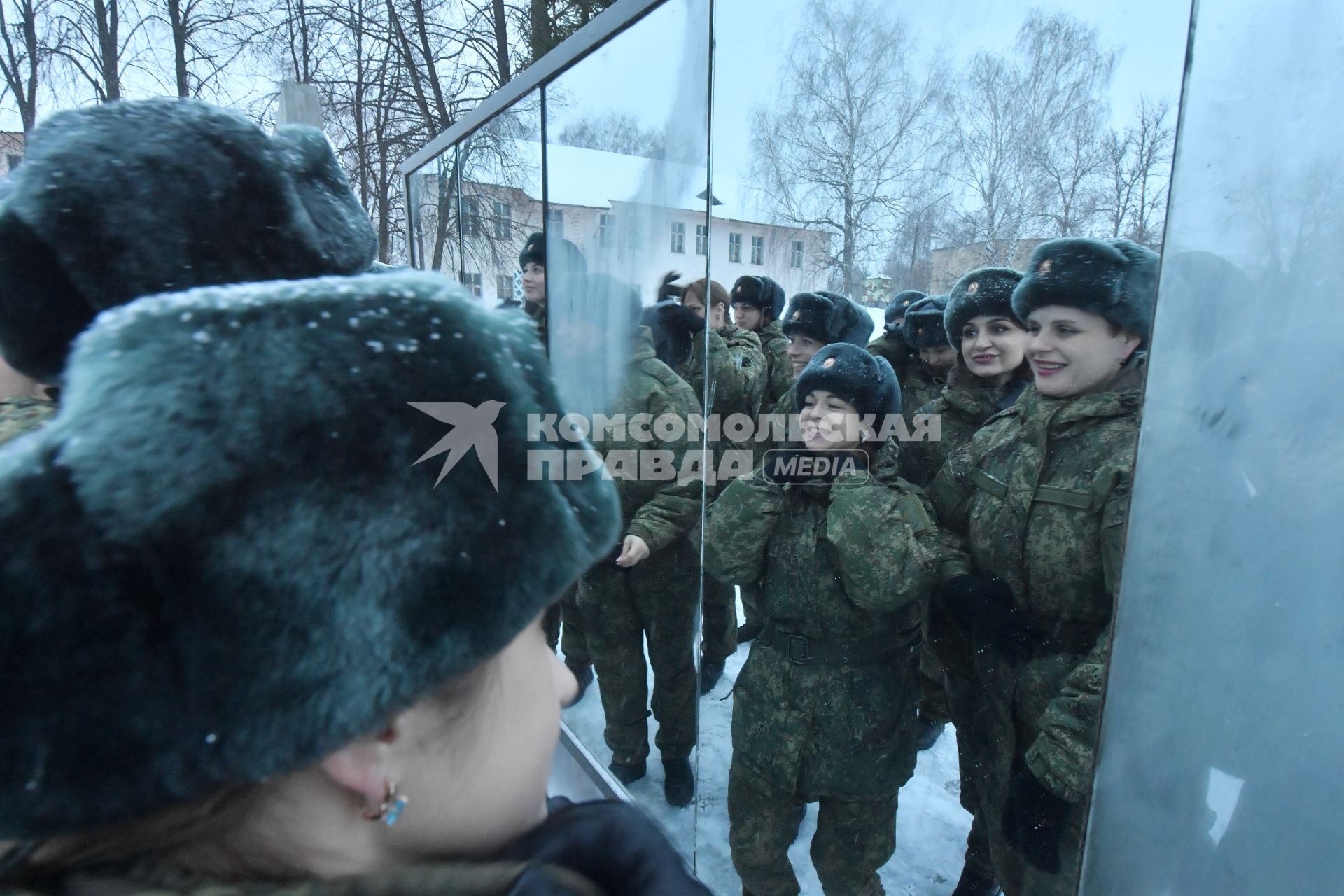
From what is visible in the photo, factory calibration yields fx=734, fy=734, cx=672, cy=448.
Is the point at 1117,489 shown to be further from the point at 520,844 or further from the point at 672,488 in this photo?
the point at 672,488

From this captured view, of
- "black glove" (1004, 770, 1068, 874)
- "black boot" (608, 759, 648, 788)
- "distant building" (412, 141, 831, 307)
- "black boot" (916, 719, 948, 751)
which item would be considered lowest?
"black boot" (608, 759, 648, 788)

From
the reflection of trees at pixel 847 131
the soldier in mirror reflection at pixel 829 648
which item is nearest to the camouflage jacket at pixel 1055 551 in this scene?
the soldier in mirror reflection at pixel 829 648

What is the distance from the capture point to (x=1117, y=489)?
4.83 ft

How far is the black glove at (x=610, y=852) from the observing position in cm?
66

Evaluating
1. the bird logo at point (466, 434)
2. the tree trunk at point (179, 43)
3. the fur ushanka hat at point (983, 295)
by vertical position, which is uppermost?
the tree trunk at point (179, 43)

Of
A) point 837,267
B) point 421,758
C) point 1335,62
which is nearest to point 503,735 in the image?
point 421,758

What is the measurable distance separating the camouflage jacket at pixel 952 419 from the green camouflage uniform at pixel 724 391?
62cm

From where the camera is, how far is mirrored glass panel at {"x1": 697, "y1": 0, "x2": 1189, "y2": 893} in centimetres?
152

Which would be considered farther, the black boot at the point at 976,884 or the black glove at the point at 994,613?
the black boot at the point at 976,884

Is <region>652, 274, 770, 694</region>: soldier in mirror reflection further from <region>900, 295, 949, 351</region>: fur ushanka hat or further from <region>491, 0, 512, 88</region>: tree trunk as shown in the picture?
<region>491, 0, 512, 88</region>: tree trunk

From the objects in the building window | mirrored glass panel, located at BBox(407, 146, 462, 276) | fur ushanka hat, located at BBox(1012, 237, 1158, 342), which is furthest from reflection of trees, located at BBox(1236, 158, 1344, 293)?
mirrored glass panel, located at BBox(407, 146, 462, 276)

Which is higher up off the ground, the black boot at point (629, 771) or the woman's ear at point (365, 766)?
the woman's ear at point (365, 766)

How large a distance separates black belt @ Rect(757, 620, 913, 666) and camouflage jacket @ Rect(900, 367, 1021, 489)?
47cm

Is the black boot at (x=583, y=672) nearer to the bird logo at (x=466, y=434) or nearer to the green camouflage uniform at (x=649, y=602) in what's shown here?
the green camouflage uniform at (x=649, y=602)
